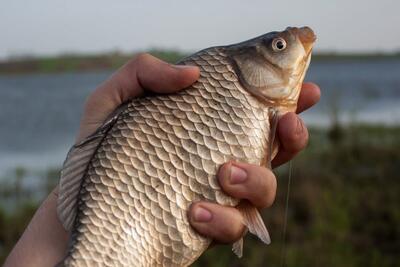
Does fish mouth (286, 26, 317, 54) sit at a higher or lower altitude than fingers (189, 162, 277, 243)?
higher

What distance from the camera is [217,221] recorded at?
258 centimetres

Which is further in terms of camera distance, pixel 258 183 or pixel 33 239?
pixel 33 239

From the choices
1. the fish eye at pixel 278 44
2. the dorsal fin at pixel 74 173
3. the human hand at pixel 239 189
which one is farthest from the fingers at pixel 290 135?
the dorsal fin at pixel 74 173

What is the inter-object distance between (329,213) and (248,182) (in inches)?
240

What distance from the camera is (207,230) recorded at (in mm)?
2508

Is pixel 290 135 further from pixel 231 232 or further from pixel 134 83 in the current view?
pixel 134 83

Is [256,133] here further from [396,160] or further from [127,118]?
[396,160]

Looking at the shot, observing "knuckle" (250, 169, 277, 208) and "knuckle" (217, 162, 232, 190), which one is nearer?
"knuckle" (217, 162, 232, 190)

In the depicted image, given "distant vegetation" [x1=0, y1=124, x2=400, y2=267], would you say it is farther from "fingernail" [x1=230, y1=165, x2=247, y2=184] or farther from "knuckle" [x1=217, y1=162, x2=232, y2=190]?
"knuckle" [x1=217, y1=162, x2=232, y2=190]

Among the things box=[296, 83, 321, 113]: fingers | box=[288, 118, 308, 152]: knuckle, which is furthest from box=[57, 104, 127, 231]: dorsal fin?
box=[296, 83, 321, 113]: fingers

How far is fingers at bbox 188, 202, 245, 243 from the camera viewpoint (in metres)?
2.39

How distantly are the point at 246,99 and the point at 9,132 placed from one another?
2265cm


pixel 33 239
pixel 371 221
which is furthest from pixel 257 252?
pixel 33 239

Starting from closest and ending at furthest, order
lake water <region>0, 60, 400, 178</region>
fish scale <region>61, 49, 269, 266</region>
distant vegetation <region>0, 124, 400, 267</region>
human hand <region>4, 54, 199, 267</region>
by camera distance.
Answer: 1. fish scale <region>61, 49, 269, 266</region>
2. human hand <region>4, 54, 199, 267</region>
3. distant vegetation <region>0, 124, 400, 267</region>
4. lake water <region>0, 60, 400, 178</region>
